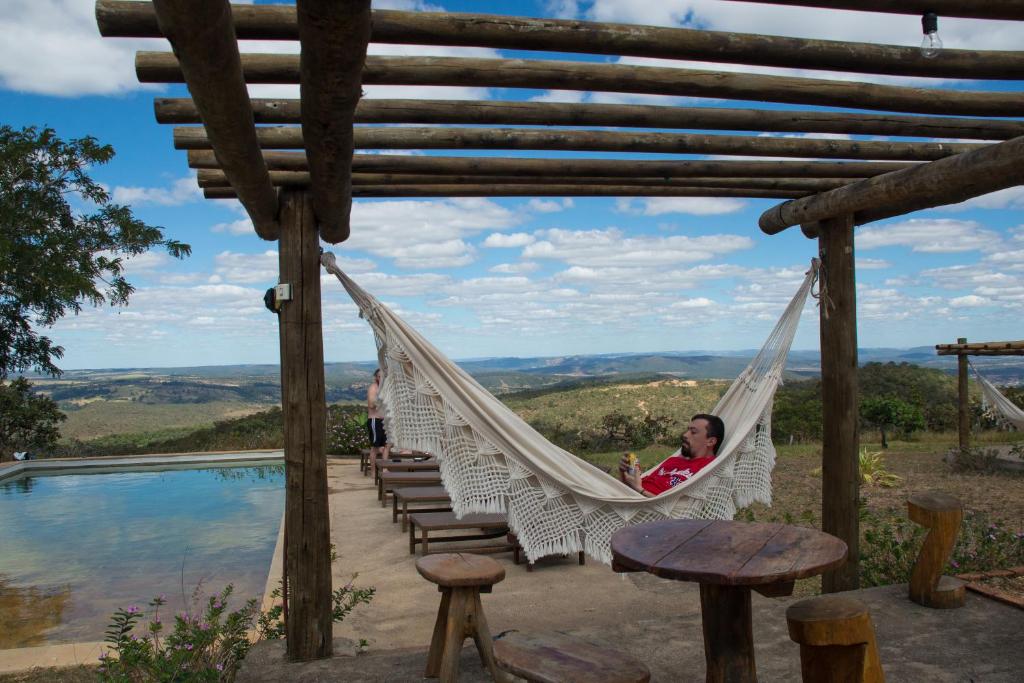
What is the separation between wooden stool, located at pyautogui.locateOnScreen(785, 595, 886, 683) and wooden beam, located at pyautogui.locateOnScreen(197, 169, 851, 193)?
168cm

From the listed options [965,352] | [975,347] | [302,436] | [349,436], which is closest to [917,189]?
[302,436]

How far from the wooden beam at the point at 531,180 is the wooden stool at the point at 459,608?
126 cm

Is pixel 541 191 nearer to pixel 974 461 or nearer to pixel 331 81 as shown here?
pixel 331 81

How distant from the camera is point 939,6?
169cm

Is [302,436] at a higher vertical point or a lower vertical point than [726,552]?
higher

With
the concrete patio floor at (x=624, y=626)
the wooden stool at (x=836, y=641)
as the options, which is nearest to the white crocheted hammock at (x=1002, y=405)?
the concrete patio floor at (x=624, y=626)

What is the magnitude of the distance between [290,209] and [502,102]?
85 centimetres

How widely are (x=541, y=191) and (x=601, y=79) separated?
1.03 m

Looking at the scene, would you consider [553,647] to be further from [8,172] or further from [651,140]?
[8,172]

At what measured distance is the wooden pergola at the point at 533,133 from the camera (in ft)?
5.39

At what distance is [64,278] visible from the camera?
9.56 m

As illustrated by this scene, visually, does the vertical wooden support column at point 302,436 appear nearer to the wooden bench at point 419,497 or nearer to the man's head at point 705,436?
the man's head at point 705,436

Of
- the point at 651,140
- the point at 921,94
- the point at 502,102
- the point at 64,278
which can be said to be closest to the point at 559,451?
the point at 651,140

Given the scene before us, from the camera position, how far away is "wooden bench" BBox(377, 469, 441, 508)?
19.2 ft
